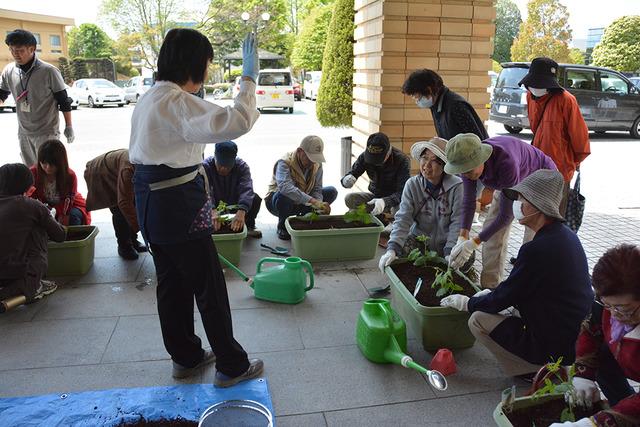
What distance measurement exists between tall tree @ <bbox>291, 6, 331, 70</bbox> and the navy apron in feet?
78.5

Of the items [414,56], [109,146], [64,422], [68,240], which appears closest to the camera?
[64,422]

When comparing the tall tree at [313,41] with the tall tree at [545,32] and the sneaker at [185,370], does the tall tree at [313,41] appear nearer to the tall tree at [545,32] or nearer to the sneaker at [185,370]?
the tall tree at [545,32]

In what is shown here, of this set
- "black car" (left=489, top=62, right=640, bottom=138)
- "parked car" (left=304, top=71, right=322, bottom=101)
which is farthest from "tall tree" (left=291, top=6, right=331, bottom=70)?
"black car" (left=489, top=62, right=640, bottom=138)

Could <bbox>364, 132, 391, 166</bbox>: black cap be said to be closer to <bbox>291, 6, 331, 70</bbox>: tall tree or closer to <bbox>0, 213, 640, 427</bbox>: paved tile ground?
<bbox>0, 213, 640, 427</bbox>: paved tile ground

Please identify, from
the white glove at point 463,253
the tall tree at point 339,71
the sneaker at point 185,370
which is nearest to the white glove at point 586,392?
the white glove at point 463,253

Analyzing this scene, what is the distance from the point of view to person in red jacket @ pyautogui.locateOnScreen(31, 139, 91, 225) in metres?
3.95

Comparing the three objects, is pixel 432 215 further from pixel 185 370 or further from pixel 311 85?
pixel 311 85

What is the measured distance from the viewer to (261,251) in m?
4.43

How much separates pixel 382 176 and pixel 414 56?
1280mm

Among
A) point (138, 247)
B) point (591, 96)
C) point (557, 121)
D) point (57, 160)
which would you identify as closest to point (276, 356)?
point (138, 247)

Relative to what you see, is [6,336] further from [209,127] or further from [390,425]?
[390,425]

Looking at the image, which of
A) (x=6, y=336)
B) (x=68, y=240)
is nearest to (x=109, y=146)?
(x=68, y=240)

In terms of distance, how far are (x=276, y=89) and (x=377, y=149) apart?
14.3 meters

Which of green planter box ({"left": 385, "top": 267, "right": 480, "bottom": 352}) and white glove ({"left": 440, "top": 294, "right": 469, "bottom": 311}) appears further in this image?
green planter box ({"left": 385, "top": 267, "right": 480, "bottom": 352})
